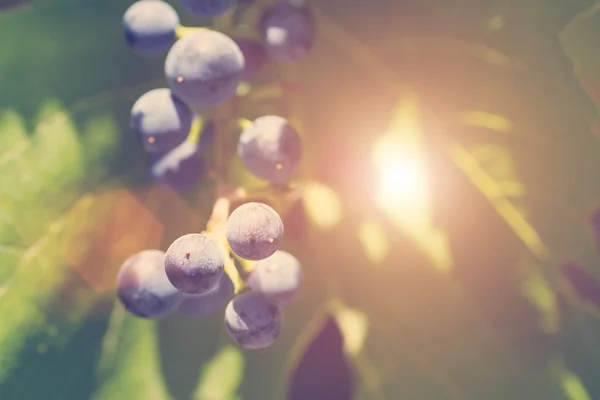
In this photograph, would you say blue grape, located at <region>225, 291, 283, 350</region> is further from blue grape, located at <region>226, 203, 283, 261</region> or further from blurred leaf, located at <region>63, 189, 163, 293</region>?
blurred leaf, located at <region>63, 189, 163, 293</region>

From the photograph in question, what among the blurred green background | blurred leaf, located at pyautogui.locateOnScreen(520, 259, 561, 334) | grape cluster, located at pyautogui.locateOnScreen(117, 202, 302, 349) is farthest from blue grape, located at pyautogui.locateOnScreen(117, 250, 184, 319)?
blurred leaf, located at pyautogui.locateOnScreen(520, 259, 561, 334)

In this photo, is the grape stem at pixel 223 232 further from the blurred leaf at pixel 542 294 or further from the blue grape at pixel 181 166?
the blurred leaf at pixel 542 294

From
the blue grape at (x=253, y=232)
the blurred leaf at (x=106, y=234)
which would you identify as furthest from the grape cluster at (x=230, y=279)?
the blurred leaf at (x=106, y=234)

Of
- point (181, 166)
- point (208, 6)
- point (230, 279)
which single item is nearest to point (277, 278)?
point (230, 279)

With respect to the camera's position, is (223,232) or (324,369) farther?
(324,369)

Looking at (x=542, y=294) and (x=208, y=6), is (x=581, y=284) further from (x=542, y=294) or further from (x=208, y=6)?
(x=208, y=6)

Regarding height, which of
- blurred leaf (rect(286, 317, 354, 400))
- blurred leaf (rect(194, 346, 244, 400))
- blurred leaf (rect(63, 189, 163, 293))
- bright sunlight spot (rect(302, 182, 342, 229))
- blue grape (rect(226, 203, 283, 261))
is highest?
blue grape (rect(226, 203, 283, 261))
